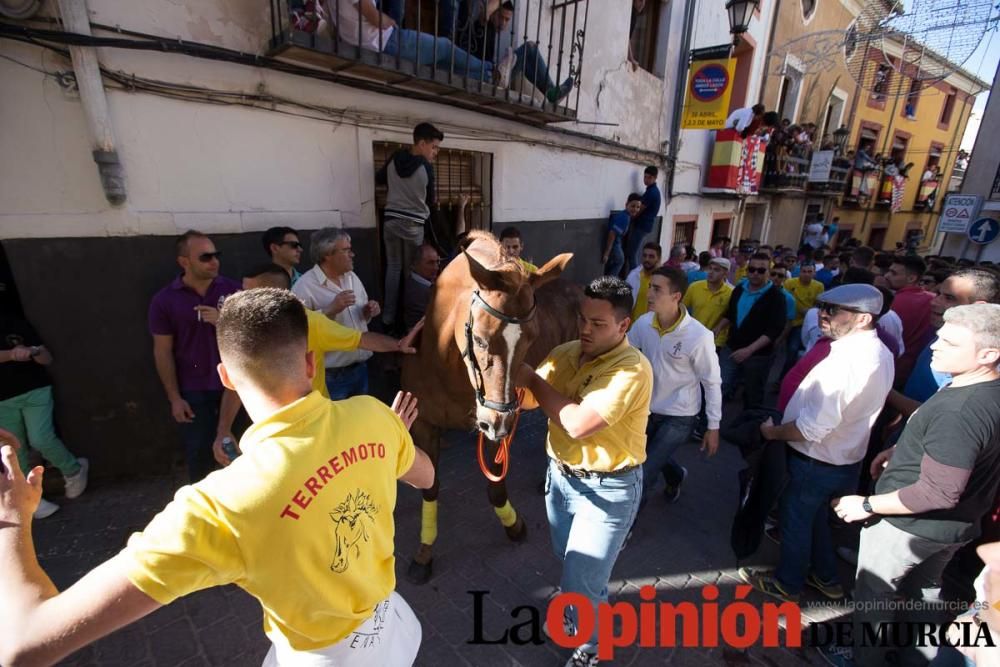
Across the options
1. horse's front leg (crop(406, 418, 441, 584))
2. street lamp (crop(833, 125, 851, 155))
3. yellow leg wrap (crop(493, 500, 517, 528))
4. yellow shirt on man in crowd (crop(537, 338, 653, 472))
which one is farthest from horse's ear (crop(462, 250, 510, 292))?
street lamp (crop(833, 125, 851, 155))

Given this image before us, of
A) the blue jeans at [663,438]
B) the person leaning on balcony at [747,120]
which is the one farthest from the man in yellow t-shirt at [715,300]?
the person leaning on balcony at [747,120]

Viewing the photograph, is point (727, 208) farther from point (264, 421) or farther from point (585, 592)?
point (264, 421)

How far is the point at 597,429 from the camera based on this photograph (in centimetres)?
213

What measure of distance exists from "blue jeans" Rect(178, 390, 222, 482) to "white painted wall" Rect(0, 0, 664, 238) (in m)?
1.50

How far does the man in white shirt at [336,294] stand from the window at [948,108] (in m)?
36.3

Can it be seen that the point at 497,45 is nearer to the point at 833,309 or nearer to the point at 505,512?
the point at 833,309

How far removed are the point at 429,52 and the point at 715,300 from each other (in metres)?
4.57

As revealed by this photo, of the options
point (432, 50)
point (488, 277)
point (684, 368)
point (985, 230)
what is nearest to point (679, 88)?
point (985, 230)

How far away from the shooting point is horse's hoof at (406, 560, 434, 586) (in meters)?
3.37

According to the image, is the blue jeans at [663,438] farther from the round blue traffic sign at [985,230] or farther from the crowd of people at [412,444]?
the round blue traffic sign at [985,230]

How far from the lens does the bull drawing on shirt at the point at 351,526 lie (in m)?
1.40

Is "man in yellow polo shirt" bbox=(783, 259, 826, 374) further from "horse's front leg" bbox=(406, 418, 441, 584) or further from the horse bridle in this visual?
the horse bridle

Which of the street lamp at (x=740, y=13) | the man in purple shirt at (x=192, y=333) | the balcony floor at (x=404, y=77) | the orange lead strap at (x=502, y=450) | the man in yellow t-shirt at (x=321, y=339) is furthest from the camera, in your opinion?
the street lamp at (x=740, y=13)

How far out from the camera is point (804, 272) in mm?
6797
